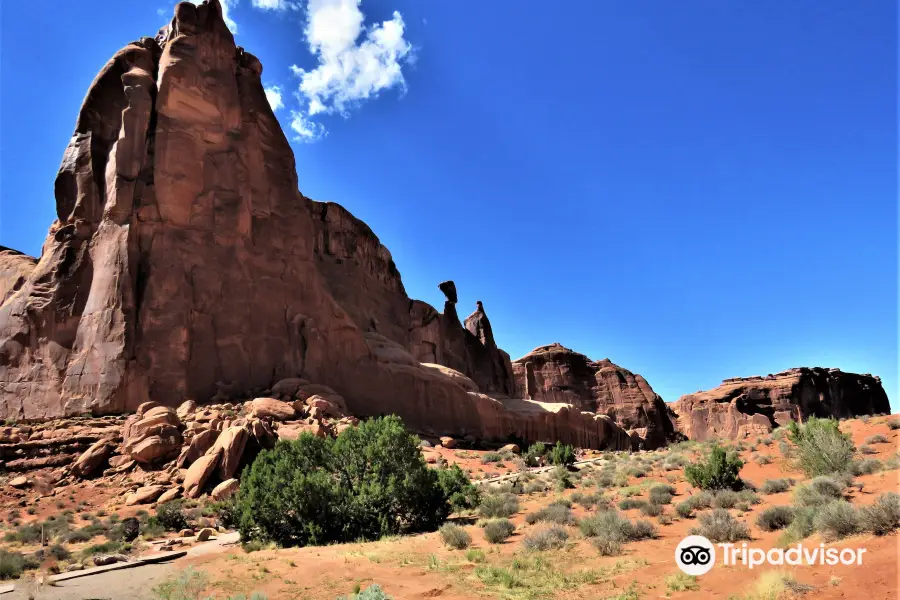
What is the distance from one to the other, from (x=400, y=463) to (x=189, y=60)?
28.8 meters

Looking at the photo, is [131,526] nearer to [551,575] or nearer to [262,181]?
[551,575]

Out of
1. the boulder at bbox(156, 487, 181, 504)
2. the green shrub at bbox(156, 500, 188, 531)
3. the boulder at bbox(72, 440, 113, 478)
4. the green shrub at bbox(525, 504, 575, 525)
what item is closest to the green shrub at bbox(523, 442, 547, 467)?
the green shrub at bbox(525, 504, 575, 525)

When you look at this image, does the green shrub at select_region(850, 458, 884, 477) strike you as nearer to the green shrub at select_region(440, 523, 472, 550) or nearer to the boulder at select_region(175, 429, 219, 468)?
the green shrub at select_region(440, 523, 472, 550)

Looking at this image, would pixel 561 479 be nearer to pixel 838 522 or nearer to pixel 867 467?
pixel 867 467

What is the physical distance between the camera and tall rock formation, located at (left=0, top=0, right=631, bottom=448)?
2817 cm

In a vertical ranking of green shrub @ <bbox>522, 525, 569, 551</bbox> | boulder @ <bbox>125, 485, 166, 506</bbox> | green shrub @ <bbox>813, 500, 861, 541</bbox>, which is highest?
green shrub @ <bbox>813, 500, 861, 541</bbox>

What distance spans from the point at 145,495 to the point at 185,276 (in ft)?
42.2

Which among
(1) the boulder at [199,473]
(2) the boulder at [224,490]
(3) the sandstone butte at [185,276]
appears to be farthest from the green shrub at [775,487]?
(3) the sandstone butte at [185,276]

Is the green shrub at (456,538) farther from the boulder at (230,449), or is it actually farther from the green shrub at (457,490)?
the boulder at (230,449)

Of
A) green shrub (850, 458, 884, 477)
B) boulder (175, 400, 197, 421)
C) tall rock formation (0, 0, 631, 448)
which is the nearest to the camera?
green shrub (850, 458, 884, 477)

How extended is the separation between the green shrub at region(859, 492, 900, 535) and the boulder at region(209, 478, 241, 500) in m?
18.0

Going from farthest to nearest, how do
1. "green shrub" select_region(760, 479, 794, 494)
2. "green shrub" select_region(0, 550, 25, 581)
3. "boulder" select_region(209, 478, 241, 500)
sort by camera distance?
1. "boulder" select_region(209, 478, 241, 500)
2. "green shrub" select_region(760, 479, 794, 494)
3. "green shrub" select_region(0, 550, 25, 581)

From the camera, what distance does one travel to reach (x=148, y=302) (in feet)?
95.6

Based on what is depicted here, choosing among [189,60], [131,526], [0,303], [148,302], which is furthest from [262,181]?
[131,526]
